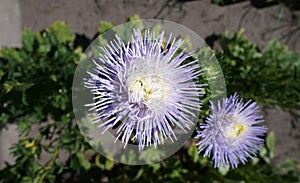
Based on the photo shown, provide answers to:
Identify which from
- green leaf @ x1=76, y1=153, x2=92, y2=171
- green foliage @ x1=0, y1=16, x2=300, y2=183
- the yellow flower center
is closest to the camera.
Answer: the yellow flower center

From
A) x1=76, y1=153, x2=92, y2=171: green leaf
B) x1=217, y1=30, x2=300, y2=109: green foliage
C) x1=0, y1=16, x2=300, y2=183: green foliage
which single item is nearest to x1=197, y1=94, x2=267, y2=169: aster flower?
x1=0, y1=16, x2=300, y2=183: green foliage

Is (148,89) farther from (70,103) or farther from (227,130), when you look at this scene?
(70,103)

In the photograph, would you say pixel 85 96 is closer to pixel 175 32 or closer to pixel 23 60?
pixel 175 32

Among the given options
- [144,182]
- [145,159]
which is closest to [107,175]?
[144,182]

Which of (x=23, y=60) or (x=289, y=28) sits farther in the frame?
(x=289, y=28)

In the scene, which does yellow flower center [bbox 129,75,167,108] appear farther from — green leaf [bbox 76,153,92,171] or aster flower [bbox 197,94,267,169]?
green leaf [bbox 76,153,92,171]

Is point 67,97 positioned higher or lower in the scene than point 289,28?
lower

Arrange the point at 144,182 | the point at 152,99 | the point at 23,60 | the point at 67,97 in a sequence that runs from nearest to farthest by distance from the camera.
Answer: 1. the point at 152,99
2. the point at 67,97
3. the point at 23,60
4. the point at 144,182

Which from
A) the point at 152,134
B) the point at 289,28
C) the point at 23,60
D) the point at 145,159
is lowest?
the point at 145,159
